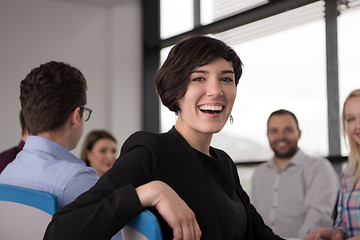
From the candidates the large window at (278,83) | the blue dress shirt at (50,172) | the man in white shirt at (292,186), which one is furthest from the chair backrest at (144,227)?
the large window at (278,83)

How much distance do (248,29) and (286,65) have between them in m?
0.80

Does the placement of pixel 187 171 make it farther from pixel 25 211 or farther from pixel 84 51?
pixel 84 51

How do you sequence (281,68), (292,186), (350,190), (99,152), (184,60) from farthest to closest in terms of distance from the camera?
1. (281,68)
2. (99,152)
3. (292,186)
4. (350,190)
5. (184,60)

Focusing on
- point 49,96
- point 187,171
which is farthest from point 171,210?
point 49,96

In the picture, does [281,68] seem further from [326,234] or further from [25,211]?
[25,211]

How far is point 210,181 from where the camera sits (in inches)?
57.4

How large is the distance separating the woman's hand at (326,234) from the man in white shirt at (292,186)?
114 centimetres

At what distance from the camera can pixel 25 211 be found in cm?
153

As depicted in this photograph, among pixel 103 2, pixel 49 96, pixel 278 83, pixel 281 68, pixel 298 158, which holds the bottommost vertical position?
pixel 298 158

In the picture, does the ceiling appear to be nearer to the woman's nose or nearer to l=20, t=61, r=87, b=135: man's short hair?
l=20, t=61, r=87, b=135: man's short hair

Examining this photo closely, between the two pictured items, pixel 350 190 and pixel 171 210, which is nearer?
pixel 171 210

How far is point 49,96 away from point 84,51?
5.34 m

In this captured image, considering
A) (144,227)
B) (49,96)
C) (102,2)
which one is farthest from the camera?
(102,2)

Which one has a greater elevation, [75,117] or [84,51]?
[84,51]
